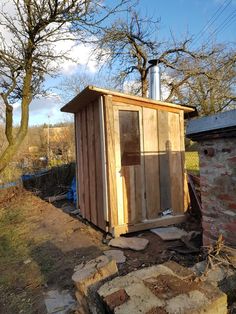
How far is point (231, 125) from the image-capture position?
2.92 m

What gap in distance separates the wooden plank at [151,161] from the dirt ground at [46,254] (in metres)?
0.58

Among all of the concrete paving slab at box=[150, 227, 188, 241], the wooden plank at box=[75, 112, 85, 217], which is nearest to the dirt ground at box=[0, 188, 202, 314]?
the concrete paving slab at box=[150, 227, 188, 241]

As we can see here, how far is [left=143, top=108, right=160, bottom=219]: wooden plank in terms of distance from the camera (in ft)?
19.5

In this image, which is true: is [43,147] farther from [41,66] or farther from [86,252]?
[86,252]

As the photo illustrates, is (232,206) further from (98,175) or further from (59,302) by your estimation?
(98,175)

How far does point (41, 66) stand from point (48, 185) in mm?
4418

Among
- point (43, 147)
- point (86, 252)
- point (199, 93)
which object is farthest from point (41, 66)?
Answer: point (43, 147)

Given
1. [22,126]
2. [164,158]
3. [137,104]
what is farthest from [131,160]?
[22,126]

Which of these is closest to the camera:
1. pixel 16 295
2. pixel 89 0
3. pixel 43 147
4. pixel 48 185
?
pixel 16 295

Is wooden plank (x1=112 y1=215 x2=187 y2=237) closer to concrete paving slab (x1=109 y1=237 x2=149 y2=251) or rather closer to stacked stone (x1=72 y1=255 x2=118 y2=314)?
concrete paving slab (x1=109 y1=237 x2=149 y2=251)

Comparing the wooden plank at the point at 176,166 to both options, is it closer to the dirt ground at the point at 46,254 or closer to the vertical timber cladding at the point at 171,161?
the vertical timber cladding at the point at 171,161

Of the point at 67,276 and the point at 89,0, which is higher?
the point at 89,0

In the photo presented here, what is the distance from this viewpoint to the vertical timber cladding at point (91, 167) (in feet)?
19.7

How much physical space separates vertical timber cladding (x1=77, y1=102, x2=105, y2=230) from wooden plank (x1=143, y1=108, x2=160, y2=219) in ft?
3.08
